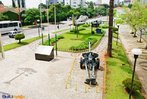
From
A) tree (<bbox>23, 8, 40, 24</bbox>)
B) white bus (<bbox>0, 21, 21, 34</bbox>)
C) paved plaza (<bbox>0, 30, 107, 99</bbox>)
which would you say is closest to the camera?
paved plaza (<bbox>0, 30, 107, 99</bbox>)

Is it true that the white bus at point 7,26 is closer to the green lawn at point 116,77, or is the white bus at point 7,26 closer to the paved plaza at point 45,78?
the paved plaza at point 45,78

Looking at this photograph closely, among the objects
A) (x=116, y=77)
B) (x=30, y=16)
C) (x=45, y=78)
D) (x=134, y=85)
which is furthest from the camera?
(x=30, y=16)

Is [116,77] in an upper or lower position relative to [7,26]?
lower

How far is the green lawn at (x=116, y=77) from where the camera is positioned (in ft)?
50.9

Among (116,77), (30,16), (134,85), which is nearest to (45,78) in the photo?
(116,77)

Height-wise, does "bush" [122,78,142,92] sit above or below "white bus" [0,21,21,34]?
below

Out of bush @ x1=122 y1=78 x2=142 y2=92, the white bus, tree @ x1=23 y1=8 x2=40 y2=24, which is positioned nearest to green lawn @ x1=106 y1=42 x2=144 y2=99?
bush @ x1=122 y1=78 x2=142 y2=92

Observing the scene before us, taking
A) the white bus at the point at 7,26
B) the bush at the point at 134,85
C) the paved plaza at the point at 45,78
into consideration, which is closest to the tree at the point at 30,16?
the white bus at the point at 7,26

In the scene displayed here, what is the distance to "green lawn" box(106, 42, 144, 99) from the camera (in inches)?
611

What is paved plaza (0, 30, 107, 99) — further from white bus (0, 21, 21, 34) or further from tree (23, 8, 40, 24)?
tree (23, 8, 40, 24)

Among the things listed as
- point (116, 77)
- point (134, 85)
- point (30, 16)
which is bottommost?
point (116, 77)

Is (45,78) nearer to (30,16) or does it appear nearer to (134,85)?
(134,85)

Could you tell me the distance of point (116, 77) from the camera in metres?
18.9

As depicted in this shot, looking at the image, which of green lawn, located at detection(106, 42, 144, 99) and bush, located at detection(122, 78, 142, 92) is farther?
green lawn, located at detection(106, 42, 144, 99)
